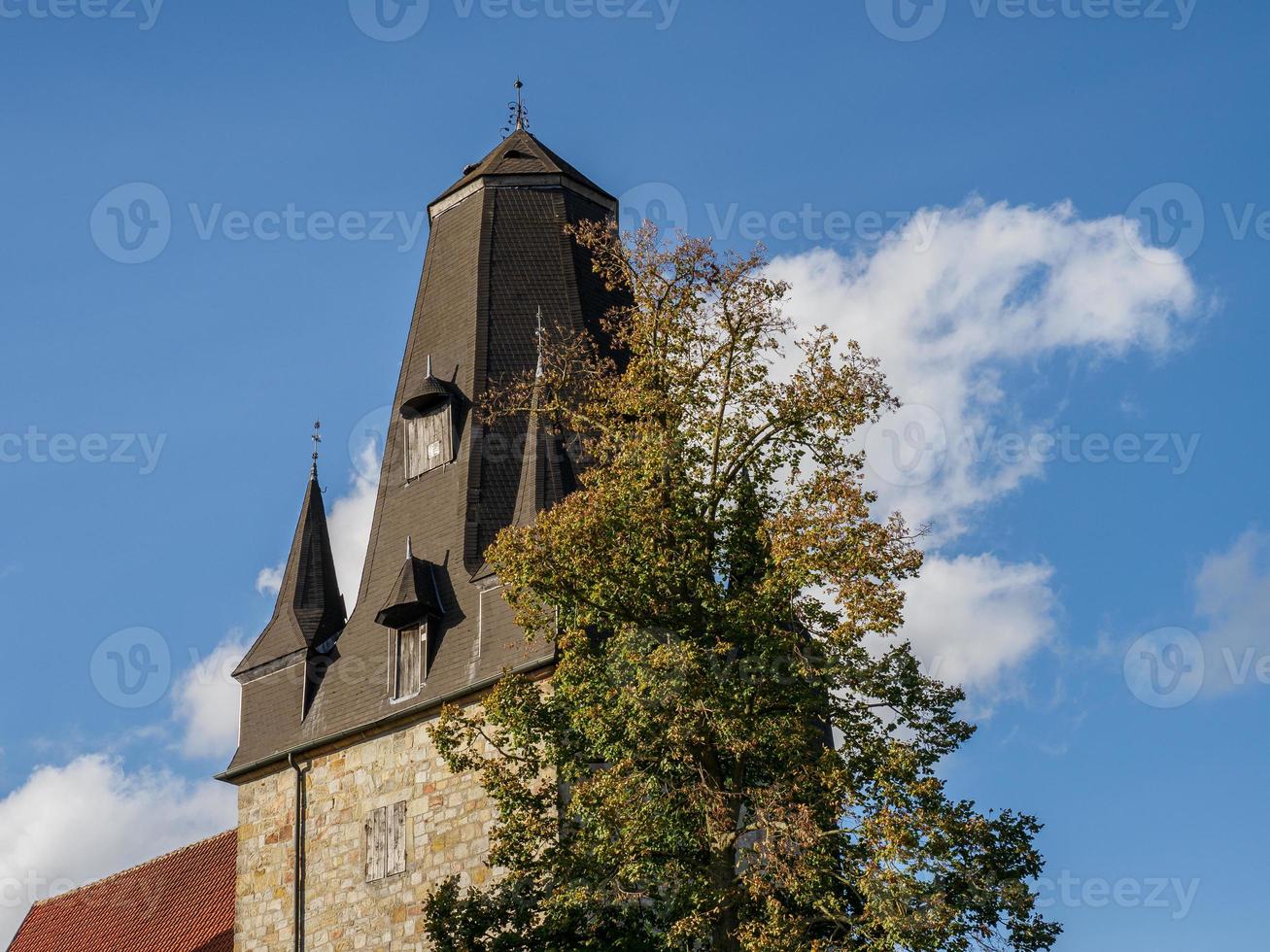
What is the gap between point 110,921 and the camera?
35188 millimetres

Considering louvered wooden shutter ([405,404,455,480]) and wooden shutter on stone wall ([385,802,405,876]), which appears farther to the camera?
louvered wooden shutter ([405,404,455,480])

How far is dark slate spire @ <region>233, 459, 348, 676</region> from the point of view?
93.4 feet

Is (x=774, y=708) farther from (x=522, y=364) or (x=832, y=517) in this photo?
(x=522, y=364)

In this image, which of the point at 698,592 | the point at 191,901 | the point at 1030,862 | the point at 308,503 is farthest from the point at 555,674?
the point at 191,901

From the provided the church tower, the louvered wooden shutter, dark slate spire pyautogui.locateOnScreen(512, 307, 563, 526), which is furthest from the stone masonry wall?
the louvered wooden shutter

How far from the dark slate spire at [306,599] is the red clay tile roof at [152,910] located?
5.51 metres

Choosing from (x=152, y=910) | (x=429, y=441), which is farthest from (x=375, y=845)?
(x=152, y=910)

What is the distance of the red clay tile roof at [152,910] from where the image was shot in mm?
31391

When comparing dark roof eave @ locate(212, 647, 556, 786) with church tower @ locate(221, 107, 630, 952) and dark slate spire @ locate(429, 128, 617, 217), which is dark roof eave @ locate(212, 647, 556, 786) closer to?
church tower @ locate(221, 107, 630, 952)

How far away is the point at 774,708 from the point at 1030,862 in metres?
3.06

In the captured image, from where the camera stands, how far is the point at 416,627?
26.9 metres

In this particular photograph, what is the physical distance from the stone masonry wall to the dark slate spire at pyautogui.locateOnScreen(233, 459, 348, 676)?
216cm

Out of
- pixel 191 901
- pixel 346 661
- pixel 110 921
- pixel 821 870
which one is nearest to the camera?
pixel 821 870

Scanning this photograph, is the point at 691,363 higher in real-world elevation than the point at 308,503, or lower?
lower
